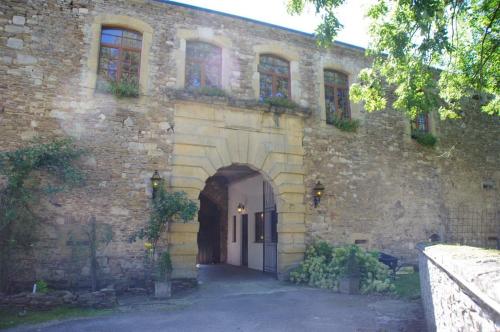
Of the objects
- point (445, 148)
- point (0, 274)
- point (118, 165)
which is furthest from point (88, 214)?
point (445, 148)

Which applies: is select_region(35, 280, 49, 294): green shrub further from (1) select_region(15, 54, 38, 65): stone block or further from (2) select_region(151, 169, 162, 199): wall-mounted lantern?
(1) select_region(15, 54, 38, 65): stone block

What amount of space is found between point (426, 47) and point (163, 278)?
6.49m

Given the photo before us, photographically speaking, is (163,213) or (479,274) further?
(163,213)

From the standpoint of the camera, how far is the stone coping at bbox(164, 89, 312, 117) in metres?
8.95

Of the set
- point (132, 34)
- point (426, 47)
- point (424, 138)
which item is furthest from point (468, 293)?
point (424, 138)

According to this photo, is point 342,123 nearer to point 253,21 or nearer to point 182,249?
point 253,21

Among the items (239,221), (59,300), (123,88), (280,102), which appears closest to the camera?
(59,300)

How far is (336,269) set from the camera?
884 centimetres

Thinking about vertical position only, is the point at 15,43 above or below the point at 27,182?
above

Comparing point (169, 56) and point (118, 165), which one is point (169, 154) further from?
point (169, 56)

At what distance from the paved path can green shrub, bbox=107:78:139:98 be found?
4459 millimetres

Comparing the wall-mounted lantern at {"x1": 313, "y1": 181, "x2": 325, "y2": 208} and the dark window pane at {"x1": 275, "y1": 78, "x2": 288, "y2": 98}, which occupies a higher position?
the dark window pane at {"x1": 275, "y1": 78, "x2": 288, "y2": 98}

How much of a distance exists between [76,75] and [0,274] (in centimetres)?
418

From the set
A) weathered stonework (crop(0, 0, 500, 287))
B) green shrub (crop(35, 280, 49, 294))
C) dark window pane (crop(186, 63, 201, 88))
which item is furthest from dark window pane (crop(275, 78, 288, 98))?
green shrub (crop(35, 280, 49, 294))
